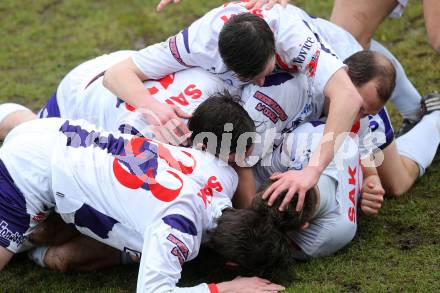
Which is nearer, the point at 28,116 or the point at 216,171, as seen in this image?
the point at 216,171

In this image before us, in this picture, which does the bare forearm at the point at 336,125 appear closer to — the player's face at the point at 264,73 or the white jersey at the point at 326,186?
the white jersey at the point at 326,186

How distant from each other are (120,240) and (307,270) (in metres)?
0.91

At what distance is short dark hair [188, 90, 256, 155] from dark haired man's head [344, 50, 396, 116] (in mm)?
767

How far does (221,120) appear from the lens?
12.4ft

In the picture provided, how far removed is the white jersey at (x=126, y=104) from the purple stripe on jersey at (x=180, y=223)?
0.86 m

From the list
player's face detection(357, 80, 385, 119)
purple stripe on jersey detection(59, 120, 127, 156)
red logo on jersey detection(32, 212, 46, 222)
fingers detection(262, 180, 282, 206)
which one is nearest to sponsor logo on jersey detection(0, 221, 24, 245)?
red logo on jersey detection(32, 212, 46, 222)

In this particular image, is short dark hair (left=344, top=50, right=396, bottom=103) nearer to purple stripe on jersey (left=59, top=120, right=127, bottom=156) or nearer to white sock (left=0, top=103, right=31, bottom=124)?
purple stripe on jersey (left=59, top=120, right=127, bottom=156)

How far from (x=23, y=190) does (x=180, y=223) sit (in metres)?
0.86

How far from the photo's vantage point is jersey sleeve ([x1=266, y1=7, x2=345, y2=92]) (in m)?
3.98

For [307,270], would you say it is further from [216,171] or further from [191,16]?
[191,16]

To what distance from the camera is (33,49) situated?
710cm

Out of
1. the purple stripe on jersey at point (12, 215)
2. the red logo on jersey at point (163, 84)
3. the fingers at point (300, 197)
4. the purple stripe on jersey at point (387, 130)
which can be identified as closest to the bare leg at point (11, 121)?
the red logo on jersey at point (163, 84)

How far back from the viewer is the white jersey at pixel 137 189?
130 inches

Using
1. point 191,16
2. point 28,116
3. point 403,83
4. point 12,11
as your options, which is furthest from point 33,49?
point 403,83
